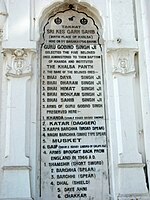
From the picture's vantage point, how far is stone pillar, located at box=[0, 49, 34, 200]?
21.0ft

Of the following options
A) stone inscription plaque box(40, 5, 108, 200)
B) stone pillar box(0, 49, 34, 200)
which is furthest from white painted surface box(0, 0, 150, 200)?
stone inscription plaque box(40, 5, 108, 200)

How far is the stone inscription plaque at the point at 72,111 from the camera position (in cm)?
662

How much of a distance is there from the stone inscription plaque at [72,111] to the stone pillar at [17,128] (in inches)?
11.8

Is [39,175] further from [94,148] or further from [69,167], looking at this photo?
[94,148]

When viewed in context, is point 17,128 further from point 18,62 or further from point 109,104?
point 109,104

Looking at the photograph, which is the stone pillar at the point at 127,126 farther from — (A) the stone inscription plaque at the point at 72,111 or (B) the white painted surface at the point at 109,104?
(A) the stone inscription plaque at the point at 72,111

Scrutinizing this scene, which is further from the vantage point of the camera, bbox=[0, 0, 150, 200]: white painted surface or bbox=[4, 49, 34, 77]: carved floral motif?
bbox=[4, 49, 34, 77]: carved floral motif

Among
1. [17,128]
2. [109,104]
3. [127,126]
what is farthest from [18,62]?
[127,126]

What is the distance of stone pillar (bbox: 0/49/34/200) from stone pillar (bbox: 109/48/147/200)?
5.04 ft

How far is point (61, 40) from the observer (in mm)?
7453

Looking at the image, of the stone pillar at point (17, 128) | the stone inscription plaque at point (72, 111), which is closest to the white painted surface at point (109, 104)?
the stone pillar at point (17, 128)

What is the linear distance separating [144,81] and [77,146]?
1.69 m

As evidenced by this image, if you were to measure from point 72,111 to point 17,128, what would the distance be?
1011 millimetres

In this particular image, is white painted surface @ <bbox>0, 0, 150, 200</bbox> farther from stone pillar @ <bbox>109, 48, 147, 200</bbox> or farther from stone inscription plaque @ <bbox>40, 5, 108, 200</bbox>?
stone inscription plaque @ <bbox>40, 5, 108, 200</bbox>
